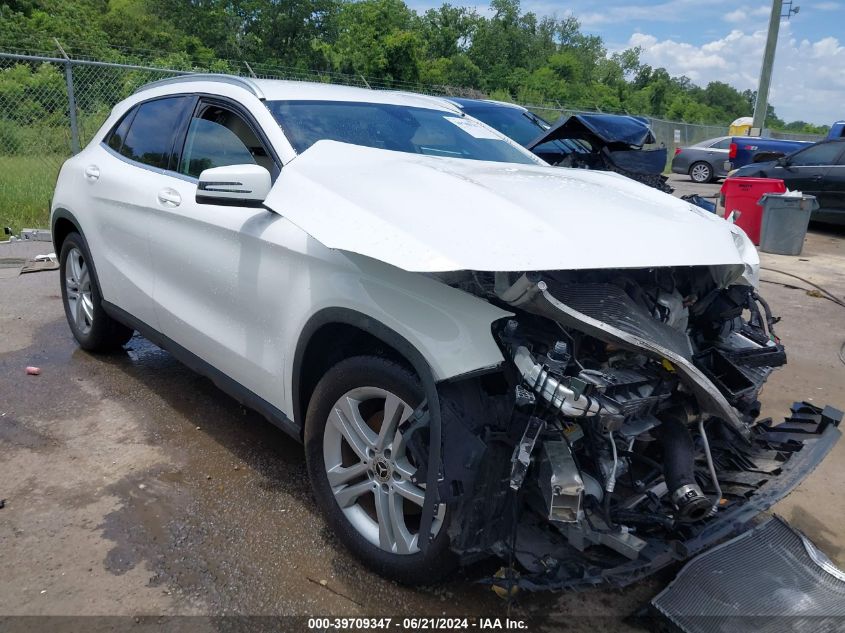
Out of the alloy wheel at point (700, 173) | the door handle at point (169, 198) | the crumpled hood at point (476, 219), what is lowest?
the alloy wheel at point (700, 173)

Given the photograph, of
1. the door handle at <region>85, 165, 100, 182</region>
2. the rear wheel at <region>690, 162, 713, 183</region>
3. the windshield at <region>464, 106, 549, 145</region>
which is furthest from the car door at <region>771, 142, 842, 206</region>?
the door handle at <region>85, 165, 100, 182</region>

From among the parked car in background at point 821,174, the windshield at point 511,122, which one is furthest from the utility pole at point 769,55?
the windshield at point 511,122

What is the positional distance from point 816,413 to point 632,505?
1.25 m

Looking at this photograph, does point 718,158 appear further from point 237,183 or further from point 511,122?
point 237,183

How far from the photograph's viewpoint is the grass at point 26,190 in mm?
9719

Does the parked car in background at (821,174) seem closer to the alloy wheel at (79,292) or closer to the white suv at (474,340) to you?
the white suv at (474,340)

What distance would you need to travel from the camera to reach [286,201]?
2.54m

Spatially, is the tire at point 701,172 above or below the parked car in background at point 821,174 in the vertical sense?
below

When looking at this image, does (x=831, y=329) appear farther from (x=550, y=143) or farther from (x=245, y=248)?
(x=245, y=248)

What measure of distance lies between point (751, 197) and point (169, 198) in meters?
9.22

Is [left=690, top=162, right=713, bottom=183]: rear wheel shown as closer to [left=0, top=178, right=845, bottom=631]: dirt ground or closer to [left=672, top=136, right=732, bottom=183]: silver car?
[left=672, top=136, right=732, bottom=183]: silver car

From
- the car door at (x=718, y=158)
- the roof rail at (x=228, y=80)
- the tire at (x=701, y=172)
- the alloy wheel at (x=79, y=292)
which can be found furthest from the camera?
the tire at (x=701, y=172)

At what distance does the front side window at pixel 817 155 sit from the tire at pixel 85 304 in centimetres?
1172

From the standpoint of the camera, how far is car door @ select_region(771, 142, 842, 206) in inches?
465
